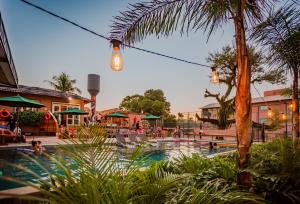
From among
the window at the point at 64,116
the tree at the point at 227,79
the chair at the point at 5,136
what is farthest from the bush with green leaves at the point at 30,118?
the tree at the point at 227,79

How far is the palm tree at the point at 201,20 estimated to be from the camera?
8.79 ft

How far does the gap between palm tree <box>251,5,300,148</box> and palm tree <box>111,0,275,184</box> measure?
1211 mm

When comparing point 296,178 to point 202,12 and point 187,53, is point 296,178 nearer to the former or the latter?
point 202,12

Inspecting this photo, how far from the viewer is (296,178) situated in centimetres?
273

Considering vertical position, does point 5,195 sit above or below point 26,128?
above

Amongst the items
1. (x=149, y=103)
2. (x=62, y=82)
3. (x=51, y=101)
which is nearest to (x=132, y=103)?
(x=149, y=103)

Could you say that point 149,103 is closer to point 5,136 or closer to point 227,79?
point 227,79

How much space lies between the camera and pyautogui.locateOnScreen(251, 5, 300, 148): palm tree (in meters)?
4.56

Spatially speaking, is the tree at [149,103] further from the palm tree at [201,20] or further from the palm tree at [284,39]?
the palm tree at [201,20]

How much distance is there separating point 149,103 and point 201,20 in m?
40.6

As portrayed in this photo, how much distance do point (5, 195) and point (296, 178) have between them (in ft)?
10.0

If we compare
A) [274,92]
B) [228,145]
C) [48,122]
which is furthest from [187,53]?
[274,92]

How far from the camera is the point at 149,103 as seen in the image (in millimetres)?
44000

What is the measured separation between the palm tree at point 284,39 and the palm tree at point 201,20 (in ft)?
3.97
